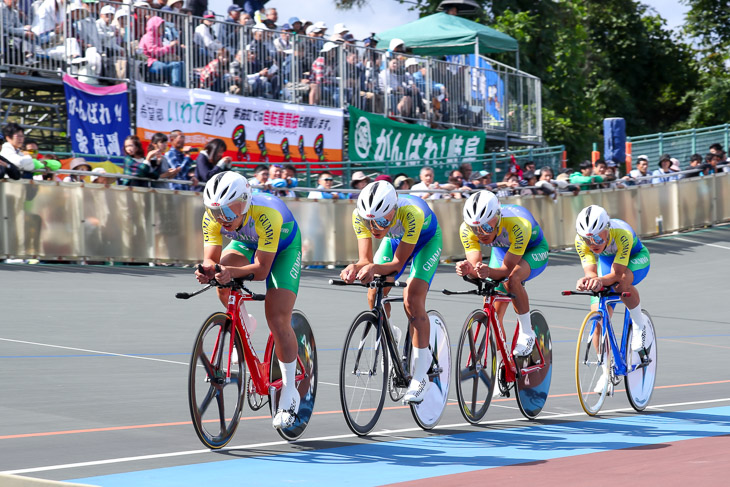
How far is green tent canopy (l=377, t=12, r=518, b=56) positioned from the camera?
934 inches

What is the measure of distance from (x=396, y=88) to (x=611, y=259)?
39.8 ft

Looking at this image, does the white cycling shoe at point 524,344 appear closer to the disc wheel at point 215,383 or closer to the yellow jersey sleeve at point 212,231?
the disc wheel at point 215,383

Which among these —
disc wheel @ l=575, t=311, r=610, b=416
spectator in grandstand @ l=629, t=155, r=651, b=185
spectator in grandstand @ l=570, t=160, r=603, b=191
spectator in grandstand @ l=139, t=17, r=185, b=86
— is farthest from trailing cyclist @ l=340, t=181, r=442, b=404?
spectator in grandstand @ l=629, t=155, r=651, b=185

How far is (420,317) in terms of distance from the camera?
7484mm

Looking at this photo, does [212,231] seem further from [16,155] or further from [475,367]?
[16,155]

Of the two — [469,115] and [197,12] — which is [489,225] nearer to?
[197,12]

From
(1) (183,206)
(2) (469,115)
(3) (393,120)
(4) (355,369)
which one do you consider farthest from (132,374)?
(2) (469,115)

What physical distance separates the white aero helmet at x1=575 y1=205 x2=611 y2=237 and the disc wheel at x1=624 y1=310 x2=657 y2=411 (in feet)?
3.08

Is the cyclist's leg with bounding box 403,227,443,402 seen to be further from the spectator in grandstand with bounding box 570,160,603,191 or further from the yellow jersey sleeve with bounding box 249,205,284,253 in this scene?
the spectator in grandstand with bounding box 570,160,603,191

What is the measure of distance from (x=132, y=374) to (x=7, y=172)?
235 inches

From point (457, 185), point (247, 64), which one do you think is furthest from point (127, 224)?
point (457, 185)

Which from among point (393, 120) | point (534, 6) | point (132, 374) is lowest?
point (132, 374)

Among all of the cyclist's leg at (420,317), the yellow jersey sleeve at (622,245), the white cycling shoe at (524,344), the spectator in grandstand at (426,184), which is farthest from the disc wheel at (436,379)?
the spectator in grandstand at (426,184)

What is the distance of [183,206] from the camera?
636 inches
